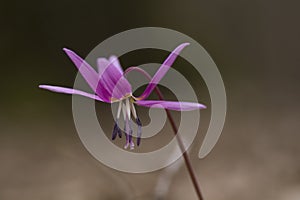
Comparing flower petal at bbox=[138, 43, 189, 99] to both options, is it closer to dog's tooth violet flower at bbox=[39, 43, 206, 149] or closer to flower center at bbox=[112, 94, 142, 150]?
dog's tooth violet flower at bbox=[39, 43, 206, 149]

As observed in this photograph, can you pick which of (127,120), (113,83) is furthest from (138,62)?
(113,83)

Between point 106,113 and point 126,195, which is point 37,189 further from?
point 106,113

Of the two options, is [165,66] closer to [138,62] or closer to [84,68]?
[84,68]

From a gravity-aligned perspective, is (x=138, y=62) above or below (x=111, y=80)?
above

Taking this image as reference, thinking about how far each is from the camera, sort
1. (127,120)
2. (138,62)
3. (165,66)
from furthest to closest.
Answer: (138,62) < (127,120) < (165,66)

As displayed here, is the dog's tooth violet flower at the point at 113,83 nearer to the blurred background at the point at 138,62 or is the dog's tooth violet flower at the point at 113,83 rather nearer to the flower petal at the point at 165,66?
the flower petal at the point at 165,66

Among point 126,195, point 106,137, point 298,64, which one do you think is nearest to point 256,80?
point 298,64

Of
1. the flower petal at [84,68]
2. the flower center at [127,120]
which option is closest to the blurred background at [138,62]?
the flower center at [127,120]
